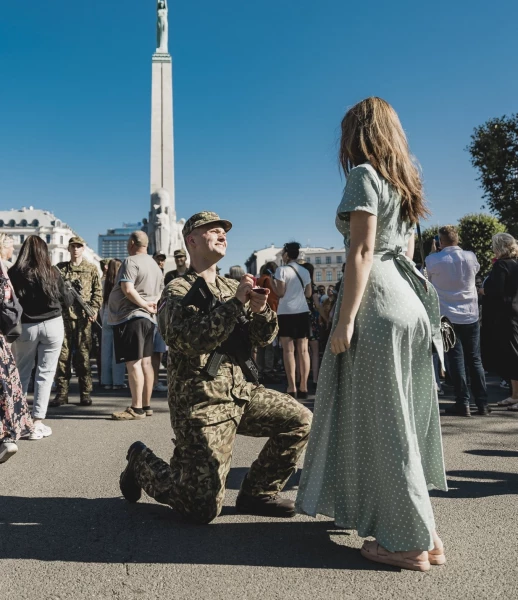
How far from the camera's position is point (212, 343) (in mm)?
2898

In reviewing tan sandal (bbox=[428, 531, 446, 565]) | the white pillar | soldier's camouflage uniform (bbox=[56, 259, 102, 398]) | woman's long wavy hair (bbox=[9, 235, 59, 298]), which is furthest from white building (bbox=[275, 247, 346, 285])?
tan sandal (bbox=[428, 531, 446, 565])

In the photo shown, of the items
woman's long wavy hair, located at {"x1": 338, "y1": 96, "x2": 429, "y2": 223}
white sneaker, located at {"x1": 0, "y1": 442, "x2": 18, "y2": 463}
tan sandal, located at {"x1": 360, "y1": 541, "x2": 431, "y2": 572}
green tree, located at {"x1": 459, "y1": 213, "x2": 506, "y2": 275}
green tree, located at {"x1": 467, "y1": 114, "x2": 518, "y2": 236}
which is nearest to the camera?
tan sandal, located at {"x1": 360, "y1": 541, "x2": 431, "y2": 572}

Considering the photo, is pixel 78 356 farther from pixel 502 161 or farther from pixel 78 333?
pixel 502 161

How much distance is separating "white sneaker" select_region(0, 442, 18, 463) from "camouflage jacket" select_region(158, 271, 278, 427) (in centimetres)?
193

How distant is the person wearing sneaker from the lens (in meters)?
4.58

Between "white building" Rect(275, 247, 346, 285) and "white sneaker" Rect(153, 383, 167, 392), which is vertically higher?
"white building" Rect(275, 247, 346, 285)

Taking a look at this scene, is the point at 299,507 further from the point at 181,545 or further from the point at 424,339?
the point at 424,339

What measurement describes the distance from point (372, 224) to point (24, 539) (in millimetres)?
2389

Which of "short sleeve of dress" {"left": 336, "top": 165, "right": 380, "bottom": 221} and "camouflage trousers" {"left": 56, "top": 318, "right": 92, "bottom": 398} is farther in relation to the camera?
"camouflage trousers" {"left": 56, "top": 318, "right": 92, "bottom": 398}

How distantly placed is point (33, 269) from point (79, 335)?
1.88 meters

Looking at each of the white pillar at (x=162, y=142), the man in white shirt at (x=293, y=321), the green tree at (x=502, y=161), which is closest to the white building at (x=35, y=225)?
the white pillar at (x=162, y=142)

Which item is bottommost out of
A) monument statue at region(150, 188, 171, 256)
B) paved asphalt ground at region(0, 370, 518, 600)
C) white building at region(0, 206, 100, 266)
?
paved asphalt ground at region(0, 370, 518, 600)

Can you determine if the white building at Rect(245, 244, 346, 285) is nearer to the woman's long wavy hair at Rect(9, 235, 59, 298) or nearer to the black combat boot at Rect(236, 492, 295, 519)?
the woman's long wavy hair at Rect(9, 235, 59, 298)

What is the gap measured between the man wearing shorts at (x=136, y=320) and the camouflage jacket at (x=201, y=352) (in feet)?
10.4
